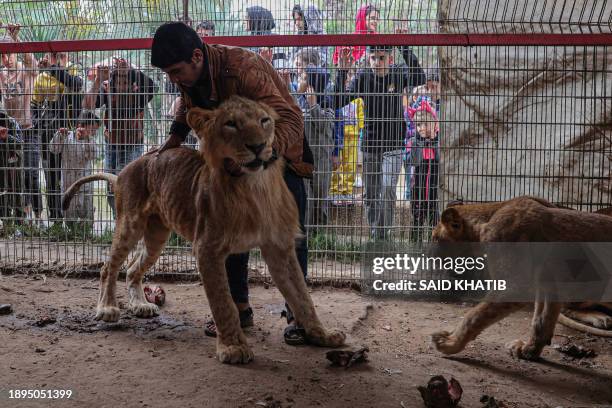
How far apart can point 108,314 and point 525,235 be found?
3.06 meters

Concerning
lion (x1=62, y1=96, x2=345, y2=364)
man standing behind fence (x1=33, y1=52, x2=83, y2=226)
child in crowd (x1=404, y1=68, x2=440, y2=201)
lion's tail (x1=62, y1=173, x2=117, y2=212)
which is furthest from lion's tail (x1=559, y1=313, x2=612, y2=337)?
man standing behind fence (x1=33, y1=52, x2=83, y2=226)

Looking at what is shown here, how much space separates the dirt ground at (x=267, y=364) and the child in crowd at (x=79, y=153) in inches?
55.2

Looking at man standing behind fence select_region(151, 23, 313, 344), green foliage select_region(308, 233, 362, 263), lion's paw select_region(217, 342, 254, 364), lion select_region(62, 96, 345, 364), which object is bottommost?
lion's paw select_region(217, 342, 254, 364)

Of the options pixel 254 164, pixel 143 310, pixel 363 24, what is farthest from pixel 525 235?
pixel 363 24

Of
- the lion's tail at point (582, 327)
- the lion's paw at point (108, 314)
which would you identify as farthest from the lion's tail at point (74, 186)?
the lion's tail at point (582, 327)

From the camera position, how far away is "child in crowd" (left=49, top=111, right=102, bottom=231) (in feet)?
20.9

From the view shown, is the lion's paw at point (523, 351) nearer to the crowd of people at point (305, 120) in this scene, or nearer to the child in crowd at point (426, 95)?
the crowd of people at point (305, 120)

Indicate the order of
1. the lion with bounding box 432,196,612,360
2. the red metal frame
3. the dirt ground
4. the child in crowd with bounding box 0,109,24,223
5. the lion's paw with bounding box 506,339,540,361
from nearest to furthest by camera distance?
the dirt ground → the lion with bounding box 432,196,612,360 → the lion's paw with bounding box 506,339,540,361 → the red metal frame → the child in crowd with bounding box 0,109,24,223

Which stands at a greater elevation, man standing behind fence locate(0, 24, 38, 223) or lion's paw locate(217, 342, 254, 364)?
man standing behind fence locate(0, 24, 38, 223)

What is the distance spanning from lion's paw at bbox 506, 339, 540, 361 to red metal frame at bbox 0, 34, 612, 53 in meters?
2.70

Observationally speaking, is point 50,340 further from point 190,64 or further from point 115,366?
point 190,64

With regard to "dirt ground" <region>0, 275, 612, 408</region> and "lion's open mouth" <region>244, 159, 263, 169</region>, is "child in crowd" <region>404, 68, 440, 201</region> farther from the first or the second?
"lion's open mouth" <region>244, 159, 263, 169</region>

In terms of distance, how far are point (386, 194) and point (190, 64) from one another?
9.57ft

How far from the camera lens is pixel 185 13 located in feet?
20.0
